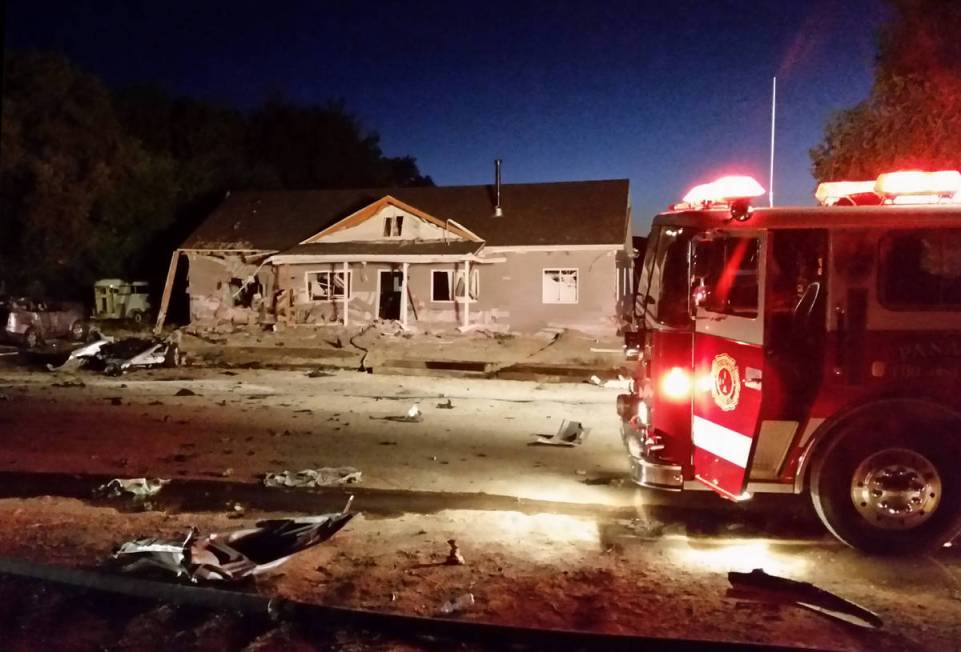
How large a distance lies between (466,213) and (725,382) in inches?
942

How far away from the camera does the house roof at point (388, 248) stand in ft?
88.7

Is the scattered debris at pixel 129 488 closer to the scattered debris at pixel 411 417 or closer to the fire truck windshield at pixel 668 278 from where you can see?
the scattered debris at pixel 411 417

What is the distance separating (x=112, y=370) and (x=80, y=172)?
56.6 ft

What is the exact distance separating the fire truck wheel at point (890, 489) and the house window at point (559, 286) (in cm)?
2065

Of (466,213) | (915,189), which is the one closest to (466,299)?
(466,213)

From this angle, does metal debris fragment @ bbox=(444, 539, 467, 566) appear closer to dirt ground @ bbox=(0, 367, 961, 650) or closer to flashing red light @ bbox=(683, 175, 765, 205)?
dirt ground @ bbox=(0, 367, 961, 650)

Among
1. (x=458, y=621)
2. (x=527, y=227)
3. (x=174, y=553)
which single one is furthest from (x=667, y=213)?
(x=527, y=227)

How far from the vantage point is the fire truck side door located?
247 inches

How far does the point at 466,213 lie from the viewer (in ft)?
98.3

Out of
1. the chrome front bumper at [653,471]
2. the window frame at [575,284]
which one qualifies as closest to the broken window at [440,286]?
the window frame at [575,284]

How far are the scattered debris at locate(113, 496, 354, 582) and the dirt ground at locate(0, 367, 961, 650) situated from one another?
6.3 inches

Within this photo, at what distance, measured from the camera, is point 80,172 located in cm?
3278

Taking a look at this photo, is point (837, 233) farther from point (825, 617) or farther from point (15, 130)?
point (15, 130)

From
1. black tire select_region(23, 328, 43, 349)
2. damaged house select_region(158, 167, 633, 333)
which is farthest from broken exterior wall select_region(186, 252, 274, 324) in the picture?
black tire select_region(23, 328, 43, 349)
